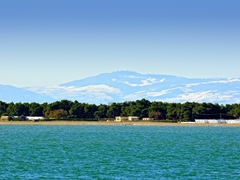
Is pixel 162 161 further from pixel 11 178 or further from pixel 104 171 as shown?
pixel 11 178

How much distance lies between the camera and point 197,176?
61531 millimetres

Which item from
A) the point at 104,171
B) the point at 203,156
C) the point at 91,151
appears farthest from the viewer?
the point at 91,151

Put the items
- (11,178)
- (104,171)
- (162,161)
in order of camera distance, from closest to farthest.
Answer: (11,178) < (104,171) < (162,161)

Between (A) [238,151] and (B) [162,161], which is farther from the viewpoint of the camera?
(A) [238,151]

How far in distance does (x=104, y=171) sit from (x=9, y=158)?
18.5 m

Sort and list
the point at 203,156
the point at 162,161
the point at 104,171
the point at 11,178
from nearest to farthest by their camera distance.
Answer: the point at 11,178 < the point at 104,171 < the point at 162,161 < the point at 203,156

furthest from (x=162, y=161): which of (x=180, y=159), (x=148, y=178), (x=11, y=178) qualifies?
(x=11, y=178)

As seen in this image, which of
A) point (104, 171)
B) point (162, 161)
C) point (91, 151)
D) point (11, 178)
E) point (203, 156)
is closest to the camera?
point (11, 178)

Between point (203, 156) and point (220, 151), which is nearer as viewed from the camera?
point (203, 156)

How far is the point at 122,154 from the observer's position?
86500mm

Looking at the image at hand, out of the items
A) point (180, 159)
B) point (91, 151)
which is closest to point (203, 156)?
point (180, 159)

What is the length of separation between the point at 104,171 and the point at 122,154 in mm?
21707

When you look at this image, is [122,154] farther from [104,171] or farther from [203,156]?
[104,171]

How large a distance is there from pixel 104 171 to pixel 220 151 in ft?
108
